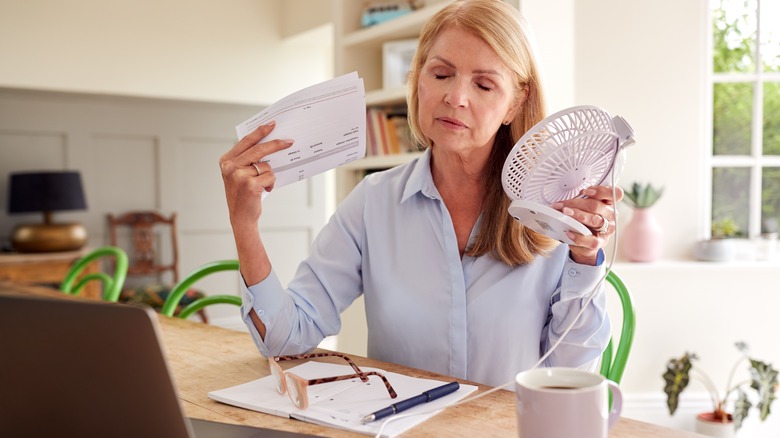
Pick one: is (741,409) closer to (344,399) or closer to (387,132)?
(387,132)

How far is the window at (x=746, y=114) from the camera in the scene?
10.5 feet

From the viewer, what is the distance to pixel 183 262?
5.36 m

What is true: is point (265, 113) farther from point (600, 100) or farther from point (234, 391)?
point (600, 100)

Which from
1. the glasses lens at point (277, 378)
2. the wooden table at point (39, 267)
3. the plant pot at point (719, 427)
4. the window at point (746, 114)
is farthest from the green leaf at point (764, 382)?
the wooden table at point (39, 267)

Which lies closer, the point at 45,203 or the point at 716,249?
the point at 716,249

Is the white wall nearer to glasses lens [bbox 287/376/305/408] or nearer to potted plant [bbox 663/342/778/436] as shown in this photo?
potted plant [bbox 663/342/778/436]

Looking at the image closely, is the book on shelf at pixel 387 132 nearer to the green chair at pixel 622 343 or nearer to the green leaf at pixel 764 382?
the green leaf at pixel 764 382

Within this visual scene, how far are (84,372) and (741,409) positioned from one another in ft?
9.11

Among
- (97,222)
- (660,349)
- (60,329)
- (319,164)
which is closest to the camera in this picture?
(60,329)

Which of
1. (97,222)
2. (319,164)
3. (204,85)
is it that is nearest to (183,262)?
(97,222)

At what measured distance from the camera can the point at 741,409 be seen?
272 cm

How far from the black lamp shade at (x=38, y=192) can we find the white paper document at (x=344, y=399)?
12.3 feet

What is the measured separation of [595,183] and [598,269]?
0.52 ft

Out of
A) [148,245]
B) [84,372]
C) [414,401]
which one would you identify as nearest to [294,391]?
[414,401]
